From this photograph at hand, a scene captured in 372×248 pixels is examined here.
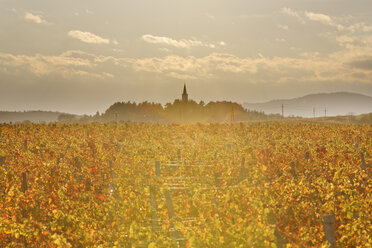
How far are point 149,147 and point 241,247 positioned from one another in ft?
51.1

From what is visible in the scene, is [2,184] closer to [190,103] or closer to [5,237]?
[5,237]

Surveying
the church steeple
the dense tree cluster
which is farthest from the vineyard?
the church steeple

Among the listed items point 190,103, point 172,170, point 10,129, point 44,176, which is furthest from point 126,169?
point 190,103

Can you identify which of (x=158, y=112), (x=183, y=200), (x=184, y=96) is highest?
(x=184, y=96)

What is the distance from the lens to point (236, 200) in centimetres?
1180

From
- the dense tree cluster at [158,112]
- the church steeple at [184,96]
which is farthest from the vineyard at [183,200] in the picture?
the church steeple at [184,96]

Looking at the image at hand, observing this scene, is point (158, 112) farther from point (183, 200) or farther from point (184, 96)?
point (183, 200)

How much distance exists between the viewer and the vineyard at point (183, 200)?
8133mm

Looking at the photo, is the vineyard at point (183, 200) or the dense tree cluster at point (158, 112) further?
the dense tree cluster at point (158, 112)

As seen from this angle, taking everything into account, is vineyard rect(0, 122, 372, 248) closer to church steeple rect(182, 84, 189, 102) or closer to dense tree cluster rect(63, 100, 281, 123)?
dense tree cluster rect(63, 100, 281, 123)

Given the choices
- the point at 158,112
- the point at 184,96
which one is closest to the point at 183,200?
the point at 158,112

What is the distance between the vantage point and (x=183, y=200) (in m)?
12.3

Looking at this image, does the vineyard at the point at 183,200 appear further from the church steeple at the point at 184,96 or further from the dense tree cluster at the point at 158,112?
the church steeple at the point at 184,96

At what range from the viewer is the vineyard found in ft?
26.7
